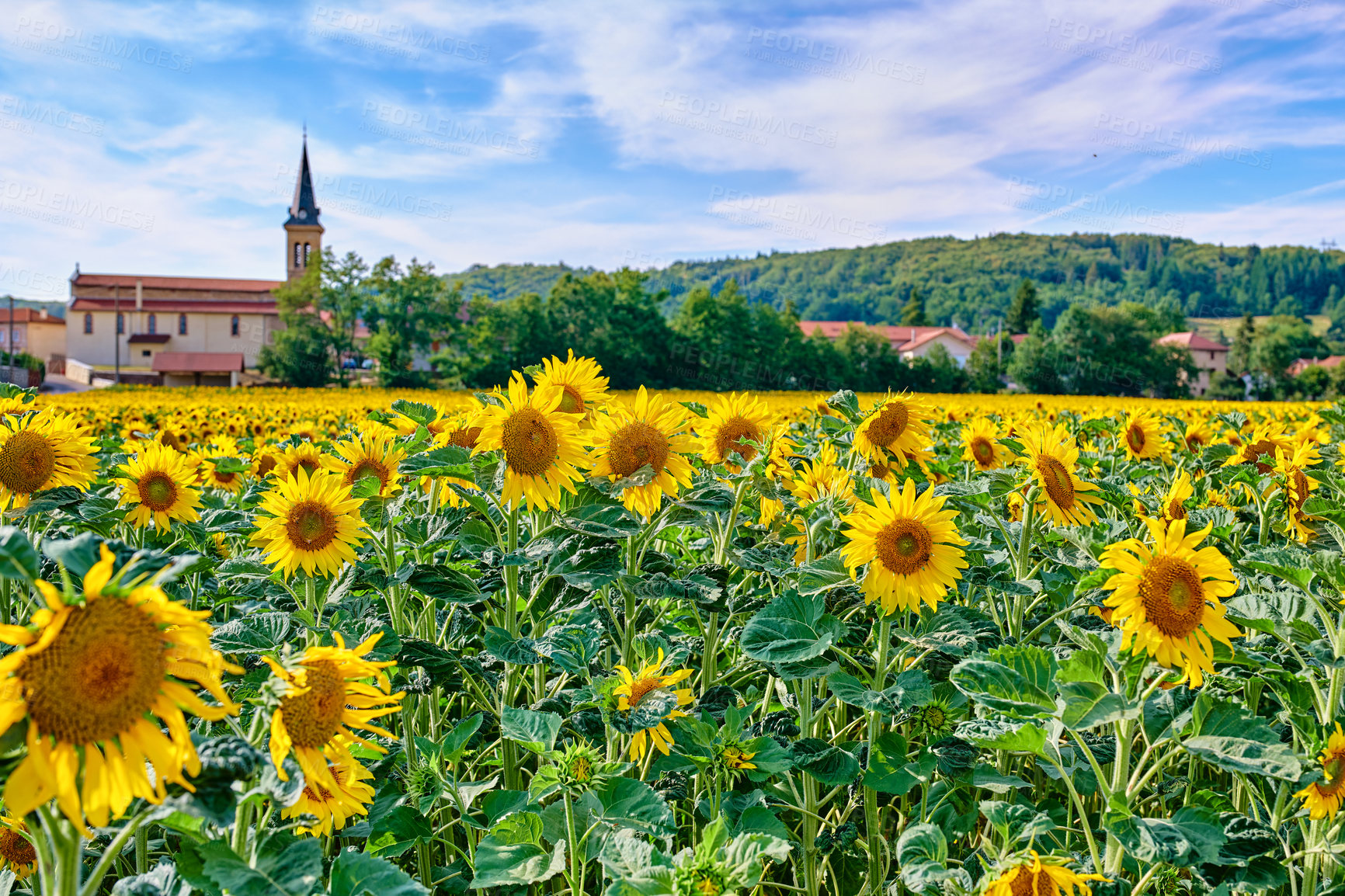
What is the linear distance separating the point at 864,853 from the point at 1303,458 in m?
2.23

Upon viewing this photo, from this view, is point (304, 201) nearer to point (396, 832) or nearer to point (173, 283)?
point (173, 283)

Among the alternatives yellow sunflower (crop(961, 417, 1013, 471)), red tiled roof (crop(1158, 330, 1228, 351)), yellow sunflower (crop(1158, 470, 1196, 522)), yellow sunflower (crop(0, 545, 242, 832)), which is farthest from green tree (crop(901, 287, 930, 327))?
yellow sunflower (crop(0, 545, 242, 832))

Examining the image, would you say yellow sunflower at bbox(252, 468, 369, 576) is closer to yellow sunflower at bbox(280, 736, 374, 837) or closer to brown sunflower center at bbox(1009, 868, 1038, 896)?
yellow sunflower at bbox(280, 736, 374, 837)

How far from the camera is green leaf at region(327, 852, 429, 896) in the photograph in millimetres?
1323

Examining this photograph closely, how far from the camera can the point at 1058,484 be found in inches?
106

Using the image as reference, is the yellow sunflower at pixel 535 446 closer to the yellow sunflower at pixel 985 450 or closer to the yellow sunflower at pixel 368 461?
the yellow sunflower at pixel 368 461

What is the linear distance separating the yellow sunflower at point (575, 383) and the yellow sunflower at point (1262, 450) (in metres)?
3.13

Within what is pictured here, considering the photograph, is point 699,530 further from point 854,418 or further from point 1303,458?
point 1303,458

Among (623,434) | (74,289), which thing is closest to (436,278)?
(74,289)

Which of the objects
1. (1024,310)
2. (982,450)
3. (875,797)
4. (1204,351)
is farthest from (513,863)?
(1204,351)

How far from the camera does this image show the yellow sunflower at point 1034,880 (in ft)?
5.04

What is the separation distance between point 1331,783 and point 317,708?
6.97 feet

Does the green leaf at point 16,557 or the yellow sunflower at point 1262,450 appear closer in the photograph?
the green leaf at point 16,557

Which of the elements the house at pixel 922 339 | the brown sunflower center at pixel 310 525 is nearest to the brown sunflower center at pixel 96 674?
the brown sunflower center at pixel 310 525
